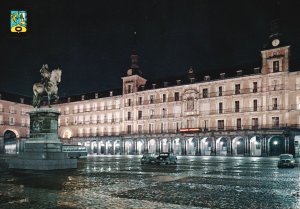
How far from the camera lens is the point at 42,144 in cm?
1955

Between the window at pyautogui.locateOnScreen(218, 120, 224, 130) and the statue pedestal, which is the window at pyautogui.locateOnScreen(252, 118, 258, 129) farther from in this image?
the statue pedestal

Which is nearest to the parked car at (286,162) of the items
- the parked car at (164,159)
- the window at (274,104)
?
the parked car at (164,159)

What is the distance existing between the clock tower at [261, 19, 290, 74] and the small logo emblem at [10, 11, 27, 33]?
4687 cm

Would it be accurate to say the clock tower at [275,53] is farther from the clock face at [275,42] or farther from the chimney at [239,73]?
the chimney at [239,73]

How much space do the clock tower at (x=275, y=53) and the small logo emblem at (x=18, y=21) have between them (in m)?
46.9

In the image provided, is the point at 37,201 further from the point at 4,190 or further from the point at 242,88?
the point at 242,88

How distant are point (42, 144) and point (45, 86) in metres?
4.10

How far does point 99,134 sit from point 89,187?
64523 millimetres

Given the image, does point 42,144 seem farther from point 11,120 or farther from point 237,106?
point 11,120

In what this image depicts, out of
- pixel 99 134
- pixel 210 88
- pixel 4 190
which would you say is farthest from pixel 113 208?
pixel 99 134

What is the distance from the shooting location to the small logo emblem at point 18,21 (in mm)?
12690

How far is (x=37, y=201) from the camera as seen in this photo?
906 cm

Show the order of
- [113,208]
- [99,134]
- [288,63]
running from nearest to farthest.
Answer: 1. [113,208]
2. [288,63]
3. [99,134]

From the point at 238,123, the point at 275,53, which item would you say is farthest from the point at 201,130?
the point at 275,53
